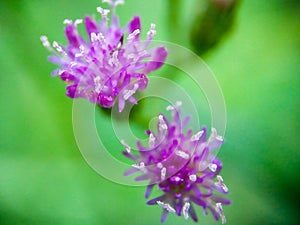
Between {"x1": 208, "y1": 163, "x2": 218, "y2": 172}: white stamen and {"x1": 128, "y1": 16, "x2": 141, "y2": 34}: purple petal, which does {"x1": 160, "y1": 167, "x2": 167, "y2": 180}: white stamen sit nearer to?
{"x1": 208, "y1": 163, "x2": 218, "y2": 172}: white stamen

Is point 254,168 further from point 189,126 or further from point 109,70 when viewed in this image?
point 109,70

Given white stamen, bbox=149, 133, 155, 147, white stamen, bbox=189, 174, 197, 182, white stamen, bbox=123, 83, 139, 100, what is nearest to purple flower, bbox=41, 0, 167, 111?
white stamen, bbox=123, 83, 139, 100

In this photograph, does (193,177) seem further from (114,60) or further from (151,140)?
(114,60)

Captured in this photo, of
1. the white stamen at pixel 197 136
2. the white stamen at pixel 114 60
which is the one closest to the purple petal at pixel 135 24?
the white stamen at pixel 114 60

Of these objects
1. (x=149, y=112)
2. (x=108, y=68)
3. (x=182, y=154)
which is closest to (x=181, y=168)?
(x=182, y=154)

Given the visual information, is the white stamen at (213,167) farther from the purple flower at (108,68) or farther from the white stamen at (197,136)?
the purple flower at (108,68)

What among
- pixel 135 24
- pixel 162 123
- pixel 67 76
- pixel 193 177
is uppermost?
pixel 135 24
